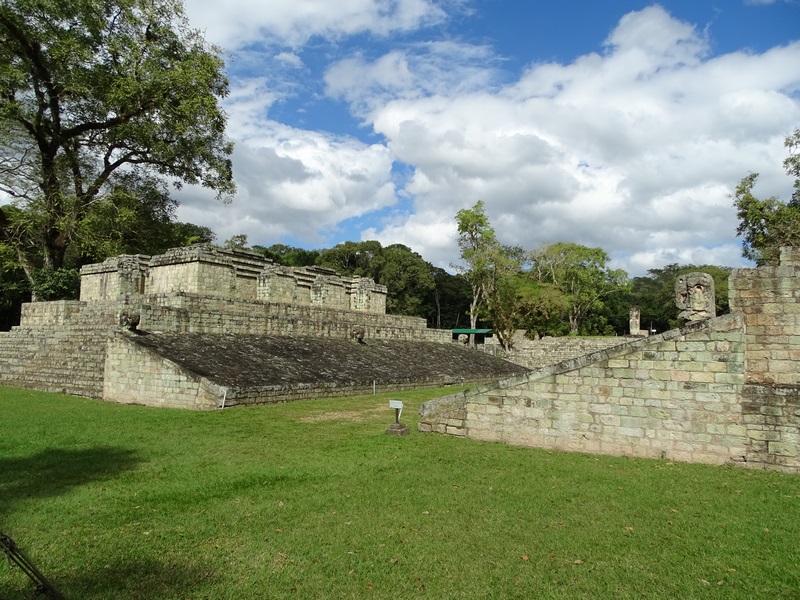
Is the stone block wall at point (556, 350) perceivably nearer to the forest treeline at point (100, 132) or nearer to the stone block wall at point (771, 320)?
the forest treeline at point (100, 132)

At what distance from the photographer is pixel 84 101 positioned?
2105 centimetres

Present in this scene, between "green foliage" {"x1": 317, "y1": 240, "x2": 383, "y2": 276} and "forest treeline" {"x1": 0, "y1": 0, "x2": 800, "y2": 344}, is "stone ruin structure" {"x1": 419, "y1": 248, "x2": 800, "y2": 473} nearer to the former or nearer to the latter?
"forest treeline" {"x1": 0, "y1": 0, "x2": 800, "y2": 344}

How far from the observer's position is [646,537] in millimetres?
4301

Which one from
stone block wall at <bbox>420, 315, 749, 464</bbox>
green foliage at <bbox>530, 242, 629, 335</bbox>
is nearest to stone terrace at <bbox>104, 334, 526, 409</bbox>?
stone block wall at <bbox>420, 315, 749, 464</bbox>

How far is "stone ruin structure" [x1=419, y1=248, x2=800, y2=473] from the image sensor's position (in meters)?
6.51

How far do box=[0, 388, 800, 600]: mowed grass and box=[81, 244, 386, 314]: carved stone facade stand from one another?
469 inches

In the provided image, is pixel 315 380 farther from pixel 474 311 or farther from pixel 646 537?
pixel 474 311

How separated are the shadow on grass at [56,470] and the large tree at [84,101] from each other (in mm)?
15486

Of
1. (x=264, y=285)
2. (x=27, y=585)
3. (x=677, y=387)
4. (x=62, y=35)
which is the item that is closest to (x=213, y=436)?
(x=27, y=585)

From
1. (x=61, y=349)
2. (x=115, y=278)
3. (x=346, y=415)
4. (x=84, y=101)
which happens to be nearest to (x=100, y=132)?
(x=84, y=101)

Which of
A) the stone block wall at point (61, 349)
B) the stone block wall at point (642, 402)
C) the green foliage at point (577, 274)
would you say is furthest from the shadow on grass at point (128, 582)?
the green foliage at point (577, 274)

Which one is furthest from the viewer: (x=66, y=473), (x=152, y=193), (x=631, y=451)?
(x=152, y=193)

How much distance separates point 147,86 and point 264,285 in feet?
28.1

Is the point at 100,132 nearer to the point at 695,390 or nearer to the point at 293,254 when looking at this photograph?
the point at 695,390
